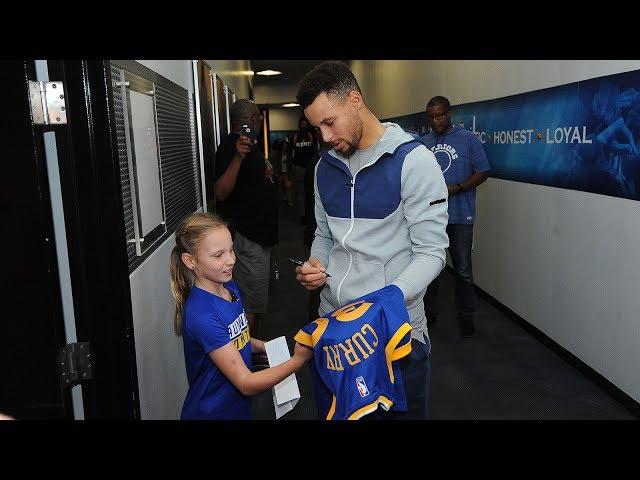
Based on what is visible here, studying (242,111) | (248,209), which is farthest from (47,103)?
(242,111)

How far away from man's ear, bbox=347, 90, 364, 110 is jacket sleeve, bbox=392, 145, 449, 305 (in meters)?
0.20

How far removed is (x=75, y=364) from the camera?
1.46 metres

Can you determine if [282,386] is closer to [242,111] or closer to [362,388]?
[362,388]

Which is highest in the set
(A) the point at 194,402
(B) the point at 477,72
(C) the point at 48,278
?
(B) the point at 477,72

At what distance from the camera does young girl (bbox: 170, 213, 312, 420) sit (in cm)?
157

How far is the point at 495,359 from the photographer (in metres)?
3.52

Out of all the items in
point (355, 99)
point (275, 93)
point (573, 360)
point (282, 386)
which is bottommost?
point (573, 360)

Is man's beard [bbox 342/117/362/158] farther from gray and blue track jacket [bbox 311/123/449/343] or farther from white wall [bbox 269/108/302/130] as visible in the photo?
white wall [bbox 269/108/302/130]

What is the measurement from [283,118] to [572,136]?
→ 15855 millimetres

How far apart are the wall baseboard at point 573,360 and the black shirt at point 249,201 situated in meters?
1.98

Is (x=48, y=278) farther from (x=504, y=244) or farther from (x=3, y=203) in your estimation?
(x=504, y=244)

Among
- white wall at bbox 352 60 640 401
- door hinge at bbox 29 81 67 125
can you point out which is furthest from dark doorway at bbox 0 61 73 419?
white wall at bbox 352 60 640 401
